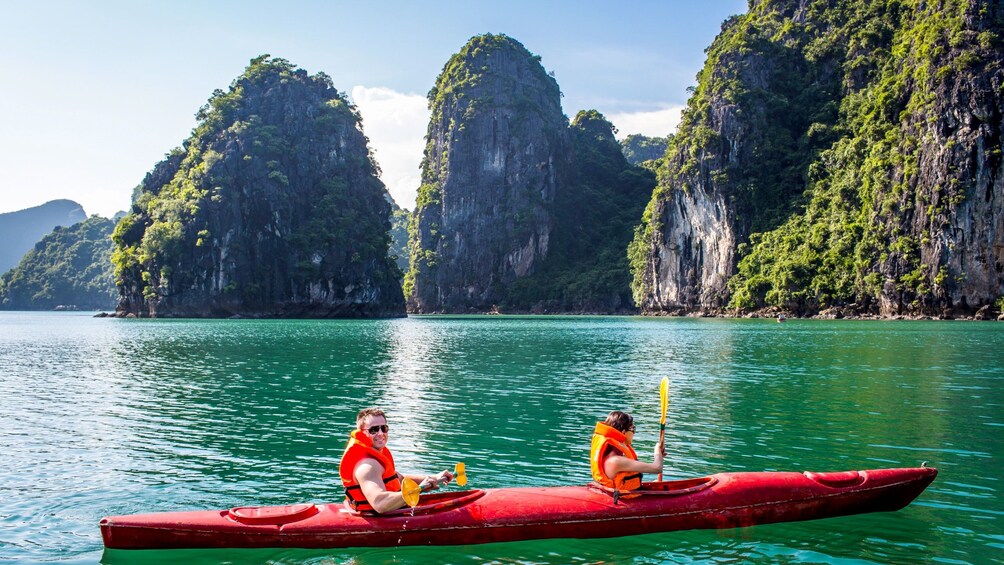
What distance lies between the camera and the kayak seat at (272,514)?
911cm

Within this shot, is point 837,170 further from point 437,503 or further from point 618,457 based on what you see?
point 437,503

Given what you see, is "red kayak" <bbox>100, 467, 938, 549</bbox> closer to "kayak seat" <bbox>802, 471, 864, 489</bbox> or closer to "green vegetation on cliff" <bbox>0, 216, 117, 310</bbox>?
"kayak seat" <bbox>802, 471, 864, 489</bbox>

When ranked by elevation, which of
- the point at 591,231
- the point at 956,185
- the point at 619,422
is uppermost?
the point at 591,231

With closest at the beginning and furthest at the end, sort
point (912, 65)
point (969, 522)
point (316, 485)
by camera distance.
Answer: point (969, 522), point (316, 485), point (912, 65)

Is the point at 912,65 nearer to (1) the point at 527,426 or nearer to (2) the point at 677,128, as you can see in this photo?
(2) the point at 677,128

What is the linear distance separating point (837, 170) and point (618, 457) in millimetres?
98831

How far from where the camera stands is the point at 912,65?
280ft

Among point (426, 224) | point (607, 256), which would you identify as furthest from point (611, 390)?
point (426, 224)

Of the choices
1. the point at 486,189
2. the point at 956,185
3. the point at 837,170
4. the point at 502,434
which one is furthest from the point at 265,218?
the point at 502,434

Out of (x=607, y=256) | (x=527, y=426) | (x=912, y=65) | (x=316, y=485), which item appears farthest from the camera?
(x=607, y=256)

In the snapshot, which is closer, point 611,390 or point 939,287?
point 611,390

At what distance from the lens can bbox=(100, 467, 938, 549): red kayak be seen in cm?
904

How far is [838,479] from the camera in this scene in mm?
10273

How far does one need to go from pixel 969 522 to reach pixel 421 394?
51.8 ft
